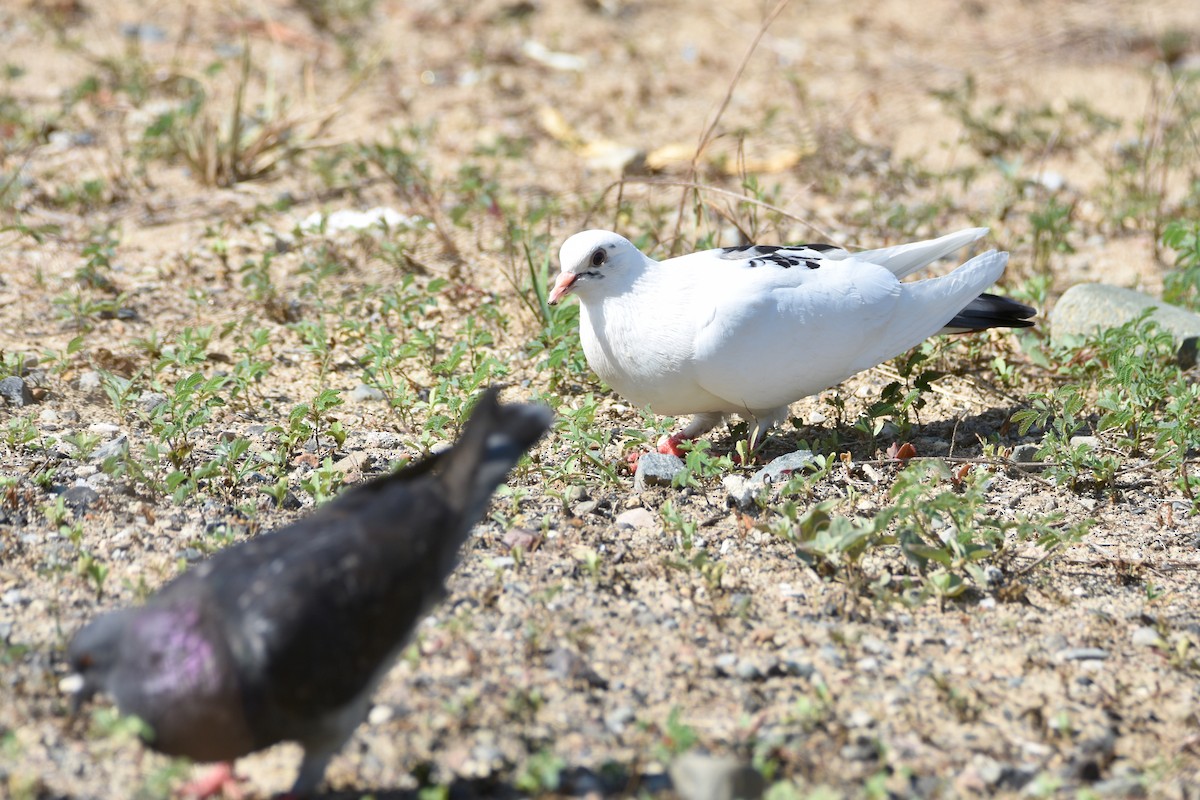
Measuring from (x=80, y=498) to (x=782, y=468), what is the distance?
2.22 m

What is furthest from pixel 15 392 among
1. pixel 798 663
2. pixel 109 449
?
pixel 798 663

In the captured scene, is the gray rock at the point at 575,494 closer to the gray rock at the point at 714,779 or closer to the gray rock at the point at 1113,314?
the gray rock at the point at 714,779

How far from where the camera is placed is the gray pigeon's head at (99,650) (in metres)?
2.59

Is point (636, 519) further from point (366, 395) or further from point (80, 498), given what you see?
point (80, 498)

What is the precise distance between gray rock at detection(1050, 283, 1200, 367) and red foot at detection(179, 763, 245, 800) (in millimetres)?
3650

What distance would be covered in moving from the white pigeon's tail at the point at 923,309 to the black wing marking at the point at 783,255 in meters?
0.32

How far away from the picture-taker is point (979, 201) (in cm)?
679

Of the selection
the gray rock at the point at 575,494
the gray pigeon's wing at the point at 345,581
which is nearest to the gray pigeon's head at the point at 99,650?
the gray pigeon's wing at the point at 345,581

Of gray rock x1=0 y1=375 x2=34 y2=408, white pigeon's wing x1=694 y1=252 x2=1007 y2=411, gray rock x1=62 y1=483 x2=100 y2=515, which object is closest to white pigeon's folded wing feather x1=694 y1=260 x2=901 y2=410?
white pigeon's wing x1=694 y1=252 x2=1007 y2=411

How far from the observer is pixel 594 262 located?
4.12m

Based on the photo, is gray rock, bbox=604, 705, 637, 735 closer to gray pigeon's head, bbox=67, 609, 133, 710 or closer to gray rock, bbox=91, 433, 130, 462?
gray pigeon's head, bbox=67, 609, 133, 710

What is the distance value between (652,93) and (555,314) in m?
3.66

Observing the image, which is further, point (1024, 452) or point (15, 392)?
point (15, 392)

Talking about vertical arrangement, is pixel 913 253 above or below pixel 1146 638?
above
